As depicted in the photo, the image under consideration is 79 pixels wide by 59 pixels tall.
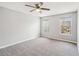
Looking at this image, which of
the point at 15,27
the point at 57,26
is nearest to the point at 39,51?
the point at 15,27

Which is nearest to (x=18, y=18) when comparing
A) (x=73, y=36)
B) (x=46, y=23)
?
(x=46, y=23)

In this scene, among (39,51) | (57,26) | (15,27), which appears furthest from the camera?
(57,26)

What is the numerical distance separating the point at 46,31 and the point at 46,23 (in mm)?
795

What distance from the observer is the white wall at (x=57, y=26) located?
5105 mm

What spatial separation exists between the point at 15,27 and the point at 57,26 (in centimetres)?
337

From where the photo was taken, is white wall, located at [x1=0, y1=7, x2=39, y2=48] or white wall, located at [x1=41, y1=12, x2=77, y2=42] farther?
white wall, located at [x1=41, y1=12, x2=77, y2=42]

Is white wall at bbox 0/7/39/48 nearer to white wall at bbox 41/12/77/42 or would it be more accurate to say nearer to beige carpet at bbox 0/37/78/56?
beige carpet at bbox 0/37/78/56

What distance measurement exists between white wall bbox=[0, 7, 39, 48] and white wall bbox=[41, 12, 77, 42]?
1301 millimetres

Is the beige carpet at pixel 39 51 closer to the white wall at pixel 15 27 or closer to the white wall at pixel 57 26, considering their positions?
the white wall at pixel 15 27

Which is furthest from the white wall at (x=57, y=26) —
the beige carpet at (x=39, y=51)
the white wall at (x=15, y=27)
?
the beige carpet at (x=39, y=51)

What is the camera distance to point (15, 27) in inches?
183

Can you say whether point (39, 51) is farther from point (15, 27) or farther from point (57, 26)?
point (57, 26)

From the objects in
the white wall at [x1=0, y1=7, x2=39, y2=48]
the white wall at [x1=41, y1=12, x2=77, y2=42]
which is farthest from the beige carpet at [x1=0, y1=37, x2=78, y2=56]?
the white wall at [x1=41, y1=12, x2=77, y2=42]

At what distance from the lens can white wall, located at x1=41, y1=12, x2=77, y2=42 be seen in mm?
5105
